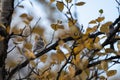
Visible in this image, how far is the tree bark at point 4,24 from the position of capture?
2.37m

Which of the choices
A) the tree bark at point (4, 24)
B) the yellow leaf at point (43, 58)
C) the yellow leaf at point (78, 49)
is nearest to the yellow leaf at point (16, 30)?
the tree bark at point (4, 24)

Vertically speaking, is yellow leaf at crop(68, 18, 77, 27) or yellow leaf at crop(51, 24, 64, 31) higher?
yellow leaf at crop(68, 18, 77, 27)

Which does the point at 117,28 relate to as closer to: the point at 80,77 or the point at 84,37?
the point at 84,37

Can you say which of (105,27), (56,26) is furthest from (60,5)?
(105,27)

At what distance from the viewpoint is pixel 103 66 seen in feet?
6.16

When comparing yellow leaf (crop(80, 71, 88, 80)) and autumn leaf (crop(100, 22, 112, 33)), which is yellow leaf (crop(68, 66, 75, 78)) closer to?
yellow leaf (crop(80, 71, 88, 80))

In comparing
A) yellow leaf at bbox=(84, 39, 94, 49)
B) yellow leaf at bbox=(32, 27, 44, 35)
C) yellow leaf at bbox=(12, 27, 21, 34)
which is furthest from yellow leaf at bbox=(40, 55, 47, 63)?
yellow leaf at bbox=(84, 39, 94, 49)

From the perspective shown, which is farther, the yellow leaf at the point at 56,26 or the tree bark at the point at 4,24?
the tree bark at the point at 4,24

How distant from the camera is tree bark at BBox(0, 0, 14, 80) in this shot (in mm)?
2371

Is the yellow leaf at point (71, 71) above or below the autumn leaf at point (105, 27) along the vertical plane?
below

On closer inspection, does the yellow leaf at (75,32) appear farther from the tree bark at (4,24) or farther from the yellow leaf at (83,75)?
the tree bark at (4,24)

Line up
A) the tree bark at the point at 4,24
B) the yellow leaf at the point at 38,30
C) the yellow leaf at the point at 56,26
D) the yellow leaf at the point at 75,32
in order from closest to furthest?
the yellow leaf at the point at 75,32, the yellow leaf at the point at 56,26, the yellow leaf at the point at 38,30, the tree bark at the point at 4,24

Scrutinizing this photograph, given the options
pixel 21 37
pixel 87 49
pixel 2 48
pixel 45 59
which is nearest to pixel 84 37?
pixel 87 49

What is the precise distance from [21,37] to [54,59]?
1.38ft
